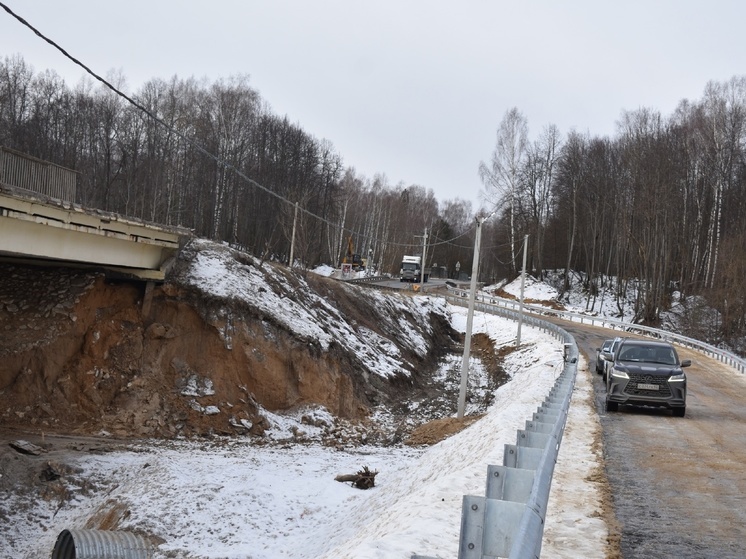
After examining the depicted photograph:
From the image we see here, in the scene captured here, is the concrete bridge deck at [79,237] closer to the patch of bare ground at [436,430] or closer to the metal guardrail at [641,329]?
the patch of bare ground at [436,430]

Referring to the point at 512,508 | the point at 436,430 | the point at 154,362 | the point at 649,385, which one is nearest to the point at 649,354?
the point at 649,385

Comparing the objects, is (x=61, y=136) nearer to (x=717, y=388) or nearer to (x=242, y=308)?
(x=242, y=308)

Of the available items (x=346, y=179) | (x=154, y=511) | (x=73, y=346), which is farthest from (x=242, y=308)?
(x=346, y=179)

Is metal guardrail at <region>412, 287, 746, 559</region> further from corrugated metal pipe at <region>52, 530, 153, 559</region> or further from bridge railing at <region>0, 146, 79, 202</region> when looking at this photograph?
bridge railing at <region>0, 146, 79, 202</region>

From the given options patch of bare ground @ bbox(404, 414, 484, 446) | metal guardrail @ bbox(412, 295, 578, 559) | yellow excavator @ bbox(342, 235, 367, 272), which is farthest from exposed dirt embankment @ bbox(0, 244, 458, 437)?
yellow excavator @ bbox(342, 235, 367, 272)

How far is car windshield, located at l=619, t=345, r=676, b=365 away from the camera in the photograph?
60.2 feet

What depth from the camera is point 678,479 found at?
10.7m

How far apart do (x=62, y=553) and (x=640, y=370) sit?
1284 cm

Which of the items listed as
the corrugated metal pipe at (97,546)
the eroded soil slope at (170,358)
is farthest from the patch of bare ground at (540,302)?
the corrugated metal pipe at (97,546)

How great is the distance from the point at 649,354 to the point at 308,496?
363 inches

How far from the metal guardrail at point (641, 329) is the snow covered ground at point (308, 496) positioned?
17741 mm

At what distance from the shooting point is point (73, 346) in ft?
73.6

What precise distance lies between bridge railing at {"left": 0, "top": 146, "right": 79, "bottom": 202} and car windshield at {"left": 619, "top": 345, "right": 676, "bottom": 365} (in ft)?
53.6

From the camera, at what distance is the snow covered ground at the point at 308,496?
843 centimetres
